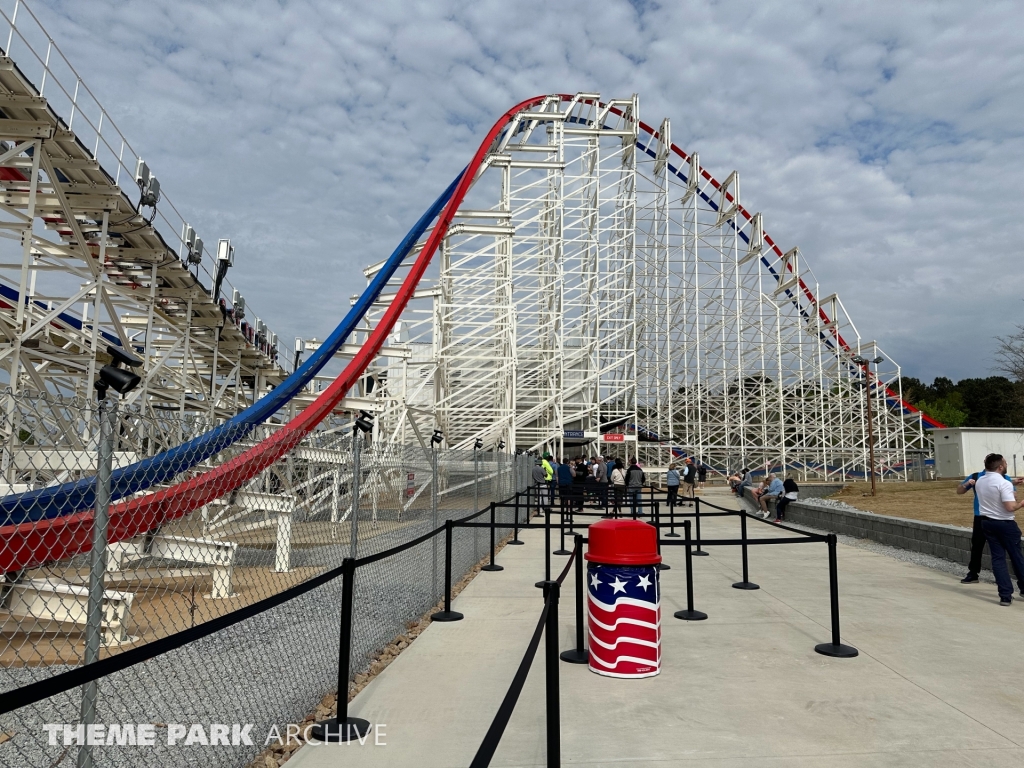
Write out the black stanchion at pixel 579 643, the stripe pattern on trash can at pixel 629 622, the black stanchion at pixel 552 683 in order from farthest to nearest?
the black stanchion at pixel 579 643, the stripe pattern on trash can at pixel 629 622, the black stanchion at pixel 552 683

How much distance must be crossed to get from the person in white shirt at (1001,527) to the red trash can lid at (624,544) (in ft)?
14.7

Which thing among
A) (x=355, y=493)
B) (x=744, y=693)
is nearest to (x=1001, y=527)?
(x=744, y=693)

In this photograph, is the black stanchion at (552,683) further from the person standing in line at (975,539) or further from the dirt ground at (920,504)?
the dirt ground at (920,504)

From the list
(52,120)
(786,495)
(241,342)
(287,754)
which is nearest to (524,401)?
(241,342)

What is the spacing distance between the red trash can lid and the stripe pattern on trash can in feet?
0.19

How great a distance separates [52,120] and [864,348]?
36.7m

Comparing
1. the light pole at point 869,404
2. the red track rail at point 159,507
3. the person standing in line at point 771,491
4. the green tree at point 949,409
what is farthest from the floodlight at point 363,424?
the green tree at point 949,409

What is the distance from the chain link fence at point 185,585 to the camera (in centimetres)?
345

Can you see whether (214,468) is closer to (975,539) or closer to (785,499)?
(975,539)

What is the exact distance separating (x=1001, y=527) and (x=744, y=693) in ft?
14.6

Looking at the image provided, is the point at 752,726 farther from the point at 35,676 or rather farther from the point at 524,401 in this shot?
the point at 524,401

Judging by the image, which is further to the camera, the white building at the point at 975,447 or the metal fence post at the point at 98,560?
the white building at the point at 975,447

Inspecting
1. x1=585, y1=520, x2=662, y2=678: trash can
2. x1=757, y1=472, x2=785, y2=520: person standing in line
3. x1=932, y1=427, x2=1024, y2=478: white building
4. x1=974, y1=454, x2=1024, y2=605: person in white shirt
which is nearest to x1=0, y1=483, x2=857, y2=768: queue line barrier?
x1=585, y1=520, x2=662, y2=678: trash can

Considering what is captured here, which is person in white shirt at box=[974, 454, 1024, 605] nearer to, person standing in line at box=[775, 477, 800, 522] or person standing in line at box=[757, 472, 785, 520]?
person standing in line at box=[775, 477, 800, 522]
